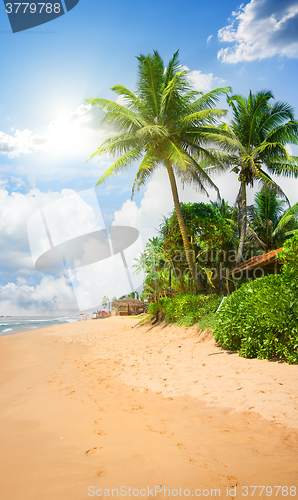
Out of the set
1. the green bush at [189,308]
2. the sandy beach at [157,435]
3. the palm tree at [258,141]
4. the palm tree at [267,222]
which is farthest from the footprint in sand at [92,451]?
the palm tree at [267,222]

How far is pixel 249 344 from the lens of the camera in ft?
18.5

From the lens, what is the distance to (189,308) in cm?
1162

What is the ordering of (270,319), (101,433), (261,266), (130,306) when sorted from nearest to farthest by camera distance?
(101,433)
(270,319)
(261,266)
(130,306)

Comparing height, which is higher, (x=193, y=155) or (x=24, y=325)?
(x=193, y=155)

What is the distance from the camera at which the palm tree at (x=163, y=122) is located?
12836mm

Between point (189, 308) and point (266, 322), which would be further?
point (189, 308)

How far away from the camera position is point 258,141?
1630 cm

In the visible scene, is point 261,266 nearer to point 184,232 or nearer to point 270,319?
point 184,232

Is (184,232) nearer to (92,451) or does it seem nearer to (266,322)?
(266,322)

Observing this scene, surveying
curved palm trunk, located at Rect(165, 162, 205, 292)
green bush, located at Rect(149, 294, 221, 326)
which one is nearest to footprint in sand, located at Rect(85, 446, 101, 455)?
green bush, located at Rect(149, 294, 221, 326)

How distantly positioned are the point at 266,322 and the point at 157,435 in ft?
10.6

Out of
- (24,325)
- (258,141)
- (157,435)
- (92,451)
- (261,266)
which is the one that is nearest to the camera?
(92,451)

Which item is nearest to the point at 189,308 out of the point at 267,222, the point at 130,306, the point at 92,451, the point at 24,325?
the point at 92,451

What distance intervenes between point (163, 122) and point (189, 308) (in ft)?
28.8
